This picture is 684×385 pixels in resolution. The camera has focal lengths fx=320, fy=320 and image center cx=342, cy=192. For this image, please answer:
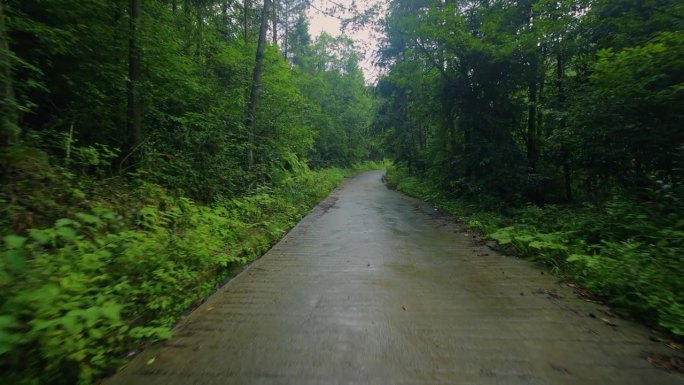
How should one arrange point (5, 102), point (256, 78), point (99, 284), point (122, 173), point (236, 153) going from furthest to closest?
1. point (256, 78)
2. point (236, 153)
3. point (122, 173)
4. point (5, 102)
5. point (99, 284)

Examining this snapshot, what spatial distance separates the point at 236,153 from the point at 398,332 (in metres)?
8.36

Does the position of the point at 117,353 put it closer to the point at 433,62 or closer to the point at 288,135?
the point at 288,135

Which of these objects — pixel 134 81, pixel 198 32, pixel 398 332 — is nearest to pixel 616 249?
pixel 398 332

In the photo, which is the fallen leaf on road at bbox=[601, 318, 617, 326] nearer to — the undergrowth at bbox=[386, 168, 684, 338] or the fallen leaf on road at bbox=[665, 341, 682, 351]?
the undergrowth at bbox=[386, 168, 684, 338]

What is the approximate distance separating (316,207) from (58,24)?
28.0 feet

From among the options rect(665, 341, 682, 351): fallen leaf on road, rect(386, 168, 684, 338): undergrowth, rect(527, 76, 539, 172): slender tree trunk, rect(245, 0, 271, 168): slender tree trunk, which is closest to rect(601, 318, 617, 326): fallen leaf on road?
rect(386, 168, 684, 338): undergrowth

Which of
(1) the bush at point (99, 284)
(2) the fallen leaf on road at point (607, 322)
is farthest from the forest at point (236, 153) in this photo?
(2) the fallen leaf on road at point (607, 322)

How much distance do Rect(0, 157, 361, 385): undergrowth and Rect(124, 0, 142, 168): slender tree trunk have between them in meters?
1.25

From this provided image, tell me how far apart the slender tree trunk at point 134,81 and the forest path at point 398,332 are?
13.4 ft

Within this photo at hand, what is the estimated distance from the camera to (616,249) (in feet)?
15.1

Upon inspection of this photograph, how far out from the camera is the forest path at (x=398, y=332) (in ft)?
8.31

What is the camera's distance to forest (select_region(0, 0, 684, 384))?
3.11m

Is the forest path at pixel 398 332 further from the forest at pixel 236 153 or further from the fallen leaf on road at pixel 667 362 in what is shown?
the forest at pixel 236 153

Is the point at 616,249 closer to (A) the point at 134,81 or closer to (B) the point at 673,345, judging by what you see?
(B) the point at 673,345
